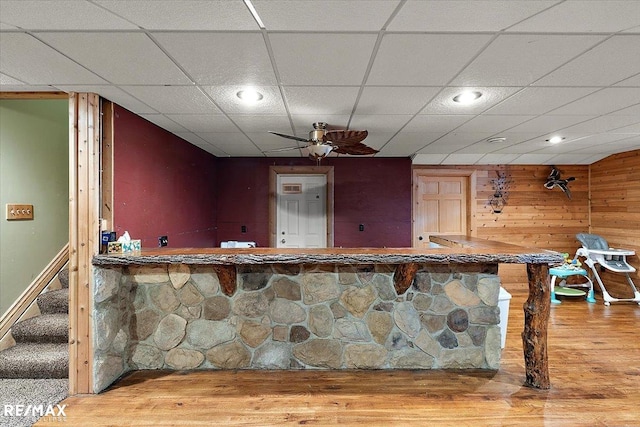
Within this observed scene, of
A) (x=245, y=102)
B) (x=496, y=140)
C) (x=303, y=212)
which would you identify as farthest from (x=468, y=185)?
(x=245, y=102)

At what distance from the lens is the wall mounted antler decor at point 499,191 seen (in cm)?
541

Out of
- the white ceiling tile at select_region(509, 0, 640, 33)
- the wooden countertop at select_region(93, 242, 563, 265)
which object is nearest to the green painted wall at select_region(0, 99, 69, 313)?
the wooden countertop at select_region(93, 242, 563, 265)

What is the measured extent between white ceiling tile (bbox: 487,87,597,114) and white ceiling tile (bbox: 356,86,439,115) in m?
0.68

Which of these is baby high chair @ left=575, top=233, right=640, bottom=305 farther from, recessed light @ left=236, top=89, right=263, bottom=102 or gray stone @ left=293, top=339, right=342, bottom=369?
recessed light @ left=236, top=89, right=263, bottom=102

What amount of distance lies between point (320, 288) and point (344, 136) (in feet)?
4.47

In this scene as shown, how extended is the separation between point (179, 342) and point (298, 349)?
1.03m

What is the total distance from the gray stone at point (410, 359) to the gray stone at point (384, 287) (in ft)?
1.59

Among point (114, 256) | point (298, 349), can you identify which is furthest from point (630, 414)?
point (114, 256)

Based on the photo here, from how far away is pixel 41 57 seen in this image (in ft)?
5.95

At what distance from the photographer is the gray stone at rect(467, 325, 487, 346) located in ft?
8.87

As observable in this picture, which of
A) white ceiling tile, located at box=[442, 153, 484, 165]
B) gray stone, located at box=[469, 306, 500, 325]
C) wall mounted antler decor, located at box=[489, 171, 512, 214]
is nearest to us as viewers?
gray stone, located at box=[469, 306, 500, 325]

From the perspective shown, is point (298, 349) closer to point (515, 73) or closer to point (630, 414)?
point (630, 414)

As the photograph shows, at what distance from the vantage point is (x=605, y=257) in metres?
4.75

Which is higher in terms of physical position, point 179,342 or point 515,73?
point 515,73
